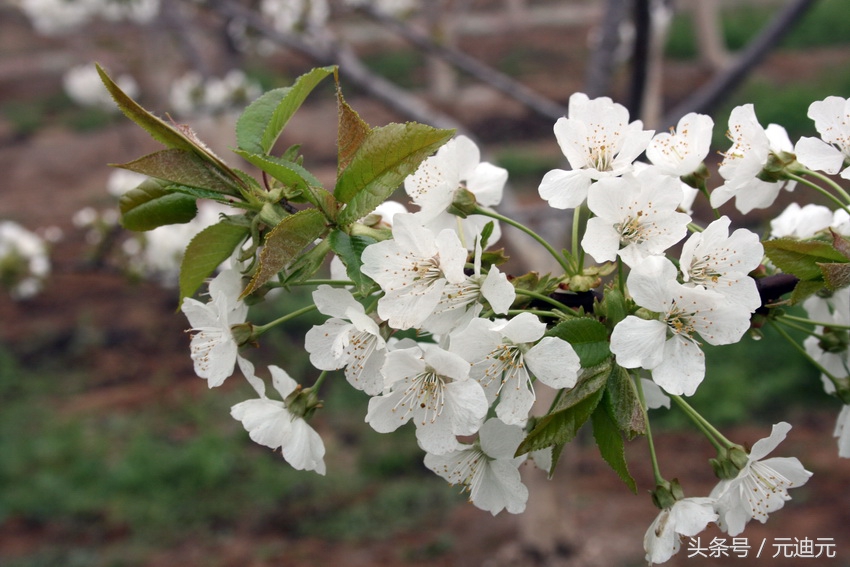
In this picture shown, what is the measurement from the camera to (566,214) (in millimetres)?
3029

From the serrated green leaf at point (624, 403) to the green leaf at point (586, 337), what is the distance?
0.10 ft

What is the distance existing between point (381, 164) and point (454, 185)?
0.54 feet

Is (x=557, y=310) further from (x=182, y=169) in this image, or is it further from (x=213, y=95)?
(x=213, y=95)

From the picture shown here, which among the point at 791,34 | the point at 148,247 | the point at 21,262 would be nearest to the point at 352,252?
the point at 148,247

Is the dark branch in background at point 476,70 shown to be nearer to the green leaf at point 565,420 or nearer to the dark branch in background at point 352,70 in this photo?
the dark branch in background at point 352,70

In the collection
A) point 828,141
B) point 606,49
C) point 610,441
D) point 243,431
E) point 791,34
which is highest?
point 828,141

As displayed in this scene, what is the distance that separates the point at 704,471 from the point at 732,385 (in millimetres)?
982

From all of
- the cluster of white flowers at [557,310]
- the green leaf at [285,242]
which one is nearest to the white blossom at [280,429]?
the cluster of white flowers at [557,310]

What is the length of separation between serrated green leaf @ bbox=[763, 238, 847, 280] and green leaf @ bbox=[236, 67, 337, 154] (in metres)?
0.62

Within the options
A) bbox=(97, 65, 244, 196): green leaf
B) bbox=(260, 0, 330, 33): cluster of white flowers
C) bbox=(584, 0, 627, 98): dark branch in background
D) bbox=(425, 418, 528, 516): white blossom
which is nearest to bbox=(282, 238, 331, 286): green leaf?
bbox=(97, 65, 244, 196): green leaf

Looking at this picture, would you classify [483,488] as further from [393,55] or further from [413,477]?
[393,55]

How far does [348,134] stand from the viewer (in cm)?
96

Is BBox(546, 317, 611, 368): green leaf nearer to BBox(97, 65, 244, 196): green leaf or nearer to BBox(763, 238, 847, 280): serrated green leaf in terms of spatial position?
BBox(763, 238, 847, 280): serrated green leaf

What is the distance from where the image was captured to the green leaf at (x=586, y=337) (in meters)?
0.88
